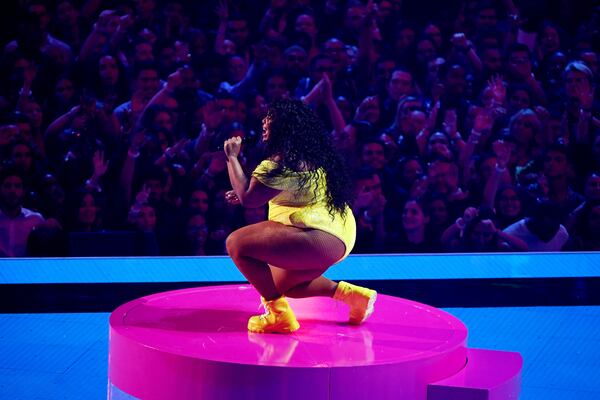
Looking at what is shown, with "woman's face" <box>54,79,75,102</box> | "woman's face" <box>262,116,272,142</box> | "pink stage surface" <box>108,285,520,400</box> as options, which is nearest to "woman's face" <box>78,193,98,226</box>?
"woman's face" <box>54,79,75,102</box>

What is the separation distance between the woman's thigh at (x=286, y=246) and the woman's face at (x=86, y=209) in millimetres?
3009

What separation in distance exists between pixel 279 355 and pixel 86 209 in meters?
3.40

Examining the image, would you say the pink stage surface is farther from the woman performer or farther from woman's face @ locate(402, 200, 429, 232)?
woman's face @ locate(402, 200, 429, 232)

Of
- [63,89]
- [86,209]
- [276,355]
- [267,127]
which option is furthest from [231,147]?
[63,89]

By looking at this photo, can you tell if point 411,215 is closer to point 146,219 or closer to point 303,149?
point 146,219

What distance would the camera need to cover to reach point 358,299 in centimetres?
243

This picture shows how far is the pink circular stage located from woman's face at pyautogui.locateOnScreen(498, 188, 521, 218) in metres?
3.07

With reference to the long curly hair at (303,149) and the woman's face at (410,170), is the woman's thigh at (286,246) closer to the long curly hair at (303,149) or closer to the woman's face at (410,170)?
the long curly hair at (303,149)

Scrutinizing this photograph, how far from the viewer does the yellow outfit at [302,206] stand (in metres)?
2.30

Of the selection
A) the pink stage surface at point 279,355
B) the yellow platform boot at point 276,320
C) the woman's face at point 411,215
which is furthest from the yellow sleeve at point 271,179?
the woman's face at point 411,215

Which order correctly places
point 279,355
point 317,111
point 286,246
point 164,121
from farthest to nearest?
point 317,111, point 164,121, point 286,246, point 279,355

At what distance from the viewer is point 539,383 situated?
3.07m

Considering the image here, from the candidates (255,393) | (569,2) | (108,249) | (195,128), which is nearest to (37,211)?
(108,249)

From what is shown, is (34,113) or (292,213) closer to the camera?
(292,213)
